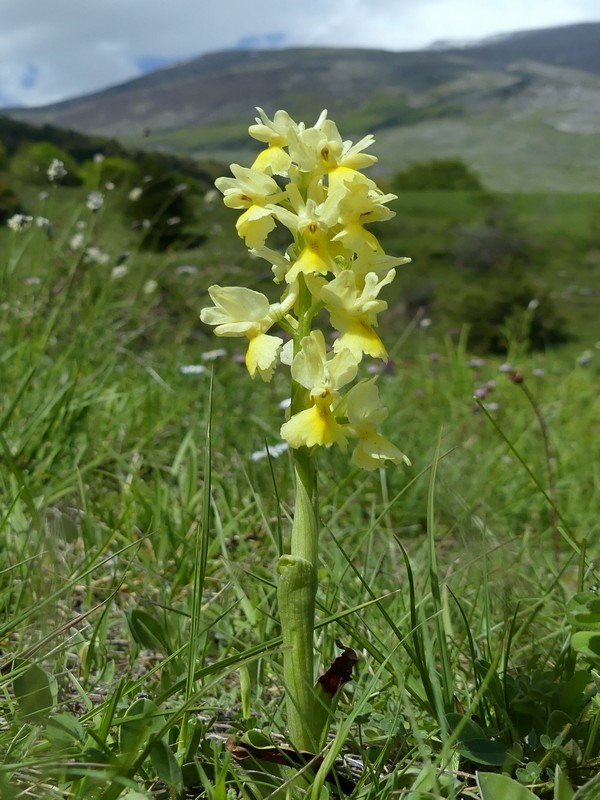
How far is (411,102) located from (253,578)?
135 metres

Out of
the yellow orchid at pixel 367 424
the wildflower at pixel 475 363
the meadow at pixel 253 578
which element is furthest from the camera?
the wildflower at pixel 475 363

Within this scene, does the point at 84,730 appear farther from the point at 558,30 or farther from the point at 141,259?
the point at 558,30

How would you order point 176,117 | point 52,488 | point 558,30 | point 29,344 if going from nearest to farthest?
point 52,488
point 29,344
point 176,117
point 558,30

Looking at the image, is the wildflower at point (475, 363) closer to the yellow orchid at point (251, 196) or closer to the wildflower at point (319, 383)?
the yellow orchid at point (251, 196)

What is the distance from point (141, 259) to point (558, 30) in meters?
191

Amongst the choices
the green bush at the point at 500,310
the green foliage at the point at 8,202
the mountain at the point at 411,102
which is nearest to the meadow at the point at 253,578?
the green foliage at the point at 8,202

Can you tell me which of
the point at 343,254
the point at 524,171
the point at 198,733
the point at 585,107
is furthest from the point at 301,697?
the point at 585,107

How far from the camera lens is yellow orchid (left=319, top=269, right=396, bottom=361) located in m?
1.32

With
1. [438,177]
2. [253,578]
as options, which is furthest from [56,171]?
[438,177]

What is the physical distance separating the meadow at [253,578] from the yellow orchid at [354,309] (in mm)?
221

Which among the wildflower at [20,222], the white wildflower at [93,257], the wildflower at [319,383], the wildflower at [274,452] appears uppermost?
the wildflower at [20,222]

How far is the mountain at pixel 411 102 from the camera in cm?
7119

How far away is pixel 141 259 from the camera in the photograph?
6.63 meters

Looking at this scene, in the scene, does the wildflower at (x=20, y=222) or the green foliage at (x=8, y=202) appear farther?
the green foliage at (x=8, y=202)
